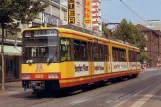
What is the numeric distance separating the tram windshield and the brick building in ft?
294

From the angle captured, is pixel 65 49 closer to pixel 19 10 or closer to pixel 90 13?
pixel 19 10

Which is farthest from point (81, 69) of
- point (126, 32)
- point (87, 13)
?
point (126, 32)

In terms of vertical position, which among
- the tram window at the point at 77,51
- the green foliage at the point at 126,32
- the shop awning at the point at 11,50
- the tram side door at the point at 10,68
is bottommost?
the tram side door at the point at 10,68

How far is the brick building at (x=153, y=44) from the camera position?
376ft

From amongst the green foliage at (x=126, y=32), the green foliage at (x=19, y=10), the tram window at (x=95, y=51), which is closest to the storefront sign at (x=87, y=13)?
the green foliage at (x=126, y=32)

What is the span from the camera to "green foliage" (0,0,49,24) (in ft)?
74.2

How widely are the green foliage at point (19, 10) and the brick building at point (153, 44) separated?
281ft

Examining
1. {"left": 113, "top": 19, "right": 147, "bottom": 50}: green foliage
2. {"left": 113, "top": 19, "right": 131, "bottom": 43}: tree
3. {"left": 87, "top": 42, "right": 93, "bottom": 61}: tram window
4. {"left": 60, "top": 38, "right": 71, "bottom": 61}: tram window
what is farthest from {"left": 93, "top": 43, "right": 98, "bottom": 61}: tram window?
{"left": 113, "top": 19, "right": 131, "bottom": 43}: tree

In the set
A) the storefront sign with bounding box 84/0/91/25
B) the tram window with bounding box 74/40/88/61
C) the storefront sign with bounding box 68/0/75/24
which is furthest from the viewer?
the storefront sign with bounding box 84/0/91/25

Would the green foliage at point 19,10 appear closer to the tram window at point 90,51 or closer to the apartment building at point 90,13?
the tram window at point 90,51

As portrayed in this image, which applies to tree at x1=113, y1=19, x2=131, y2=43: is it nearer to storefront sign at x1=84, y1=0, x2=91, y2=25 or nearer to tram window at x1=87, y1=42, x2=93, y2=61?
storefront sign at x1=84, y1=0, x2=91, y2=25

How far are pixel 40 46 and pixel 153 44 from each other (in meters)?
105

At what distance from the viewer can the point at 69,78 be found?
2044 cm

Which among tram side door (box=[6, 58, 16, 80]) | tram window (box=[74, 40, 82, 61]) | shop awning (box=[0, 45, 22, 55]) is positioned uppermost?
shop awning (box=[0, 45, 22, 55])
